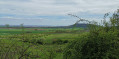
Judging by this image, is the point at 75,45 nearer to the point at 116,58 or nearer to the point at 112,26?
the point at 116,58

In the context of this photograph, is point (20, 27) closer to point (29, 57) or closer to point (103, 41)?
point (29, 57)

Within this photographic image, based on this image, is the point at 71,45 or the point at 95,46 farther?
the point at 71,45

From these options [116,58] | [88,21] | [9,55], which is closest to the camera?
[9,55]

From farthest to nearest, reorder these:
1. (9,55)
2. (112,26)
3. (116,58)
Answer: (112,26), (116,58), (9,55)

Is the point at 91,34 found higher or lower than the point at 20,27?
lower

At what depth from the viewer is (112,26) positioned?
621 cm

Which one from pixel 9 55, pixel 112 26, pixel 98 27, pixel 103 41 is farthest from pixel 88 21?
pixel 9 55

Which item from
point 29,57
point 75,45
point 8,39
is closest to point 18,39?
point 8,39

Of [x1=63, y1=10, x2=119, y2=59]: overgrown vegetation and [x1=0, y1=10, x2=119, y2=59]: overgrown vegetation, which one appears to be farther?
[x1=63, y1=10, x2=119, y2=59]: overgrown vegetation

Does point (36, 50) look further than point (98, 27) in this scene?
No

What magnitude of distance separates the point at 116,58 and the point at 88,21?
5.33 ft

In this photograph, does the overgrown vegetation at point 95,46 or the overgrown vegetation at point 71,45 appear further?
the overgrown vegetation at point 95,46

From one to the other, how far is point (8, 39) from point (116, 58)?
3.71m

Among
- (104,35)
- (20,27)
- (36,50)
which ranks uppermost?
(20,27)
